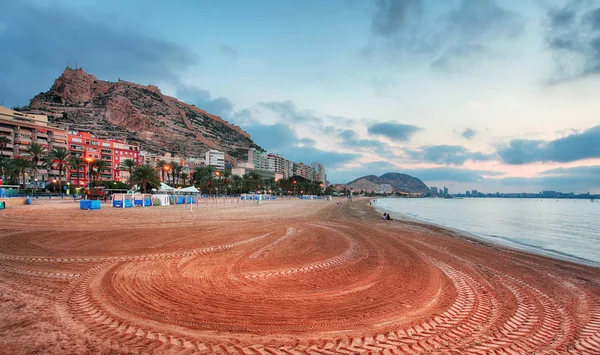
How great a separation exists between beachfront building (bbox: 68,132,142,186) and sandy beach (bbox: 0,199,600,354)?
10415 cm

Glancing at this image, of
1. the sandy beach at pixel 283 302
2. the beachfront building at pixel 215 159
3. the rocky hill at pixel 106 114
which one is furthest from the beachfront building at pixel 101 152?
the sandy beach at pixel 283 302

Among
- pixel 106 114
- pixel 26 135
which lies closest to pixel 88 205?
pixel 26 135

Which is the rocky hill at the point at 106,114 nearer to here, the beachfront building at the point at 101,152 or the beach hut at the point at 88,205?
the beachfront building at the point at 101,152

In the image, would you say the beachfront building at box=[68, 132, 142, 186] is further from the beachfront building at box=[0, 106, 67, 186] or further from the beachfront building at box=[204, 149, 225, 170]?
the beachfront building at box=[204, 149, 225, 170]

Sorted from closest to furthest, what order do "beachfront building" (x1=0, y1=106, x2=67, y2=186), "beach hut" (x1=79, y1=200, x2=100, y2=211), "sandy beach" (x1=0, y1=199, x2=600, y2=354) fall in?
"sandy beach" (x1=0, y1=199, x2=600, y2=354)
"beach hut" (x1=79, y1=200, x2=100, y2=211)
"beachfront building" (x1=0, y1=106, x2=67, y2=186)

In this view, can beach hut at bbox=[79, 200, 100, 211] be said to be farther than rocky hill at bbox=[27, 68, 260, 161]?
No

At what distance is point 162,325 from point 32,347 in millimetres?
1520

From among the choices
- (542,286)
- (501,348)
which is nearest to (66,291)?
(501,348)

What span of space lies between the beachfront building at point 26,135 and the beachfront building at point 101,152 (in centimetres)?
419

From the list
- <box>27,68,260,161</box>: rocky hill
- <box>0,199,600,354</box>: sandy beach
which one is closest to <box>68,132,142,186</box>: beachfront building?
<box>27,68,260,161</box>: rocky hill

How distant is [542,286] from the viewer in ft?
24.9

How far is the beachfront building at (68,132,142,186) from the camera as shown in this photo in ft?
310

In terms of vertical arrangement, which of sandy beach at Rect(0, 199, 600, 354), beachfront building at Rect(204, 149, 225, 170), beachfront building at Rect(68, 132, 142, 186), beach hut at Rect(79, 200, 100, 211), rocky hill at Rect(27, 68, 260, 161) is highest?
rocky hill at Rect(27, 68, 260, 161)

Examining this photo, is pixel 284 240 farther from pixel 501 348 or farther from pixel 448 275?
pixel 501 348
